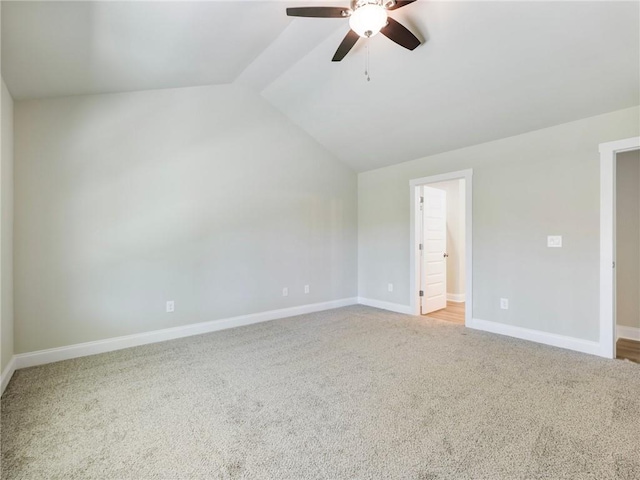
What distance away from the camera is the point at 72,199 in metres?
2.98

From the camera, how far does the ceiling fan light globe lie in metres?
1.89

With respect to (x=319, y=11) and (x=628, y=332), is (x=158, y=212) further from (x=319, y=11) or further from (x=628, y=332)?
(x=628, y=332)

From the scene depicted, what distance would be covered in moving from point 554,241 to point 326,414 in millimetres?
2992

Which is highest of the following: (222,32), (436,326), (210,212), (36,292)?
(222,32)

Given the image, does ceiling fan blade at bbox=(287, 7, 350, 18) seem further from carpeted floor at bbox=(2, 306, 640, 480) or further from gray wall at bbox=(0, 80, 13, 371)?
carpeted floor at bbox=(2, 306, 640, 480)

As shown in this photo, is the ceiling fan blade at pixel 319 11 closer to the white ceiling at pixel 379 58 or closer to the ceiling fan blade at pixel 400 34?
the ceiling fan blade at pixel 400 34

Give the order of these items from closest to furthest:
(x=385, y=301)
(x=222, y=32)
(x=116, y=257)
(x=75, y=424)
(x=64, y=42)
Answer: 1. (x=75, y=424)
2. (x=64, y=42)
3. (x=222, y=32)
4. (x=116, y=257)
5. (x=385, y=301)

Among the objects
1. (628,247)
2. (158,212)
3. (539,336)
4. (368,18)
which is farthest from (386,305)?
(368,18)

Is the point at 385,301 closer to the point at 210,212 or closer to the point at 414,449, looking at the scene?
the point at 210,212

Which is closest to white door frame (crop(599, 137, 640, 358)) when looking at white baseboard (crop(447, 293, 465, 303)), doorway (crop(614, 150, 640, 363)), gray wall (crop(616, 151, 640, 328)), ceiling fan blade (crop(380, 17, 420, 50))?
doorway (crop(614, 150, 640, 363))

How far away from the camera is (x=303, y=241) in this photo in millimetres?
4664

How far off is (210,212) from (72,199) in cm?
134

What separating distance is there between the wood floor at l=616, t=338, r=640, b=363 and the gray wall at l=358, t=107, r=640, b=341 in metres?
0.38

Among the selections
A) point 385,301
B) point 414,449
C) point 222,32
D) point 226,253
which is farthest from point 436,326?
point 222,32
